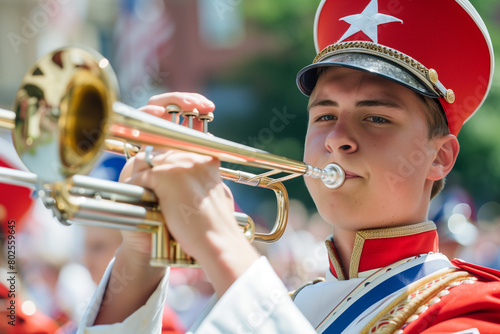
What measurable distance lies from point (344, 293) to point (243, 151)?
73cm

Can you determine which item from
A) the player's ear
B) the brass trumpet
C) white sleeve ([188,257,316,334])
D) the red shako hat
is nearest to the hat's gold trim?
the red shako hat

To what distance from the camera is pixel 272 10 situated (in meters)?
16.6

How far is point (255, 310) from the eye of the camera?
1.75m

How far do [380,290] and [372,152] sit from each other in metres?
0.46

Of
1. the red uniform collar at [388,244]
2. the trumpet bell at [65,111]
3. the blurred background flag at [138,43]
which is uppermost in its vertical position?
the blurred background flag at [138,43]

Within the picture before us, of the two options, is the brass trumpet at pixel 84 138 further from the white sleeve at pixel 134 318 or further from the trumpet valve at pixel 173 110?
the white sleeve at pixel 134 318

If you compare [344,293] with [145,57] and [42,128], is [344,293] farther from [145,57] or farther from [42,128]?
[145,57]

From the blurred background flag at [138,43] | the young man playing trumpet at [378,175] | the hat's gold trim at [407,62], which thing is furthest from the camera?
the blurred background flag at [138,43]

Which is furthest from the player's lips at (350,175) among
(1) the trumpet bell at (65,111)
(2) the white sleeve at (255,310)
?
(1) the trumpet bell at (65,111)

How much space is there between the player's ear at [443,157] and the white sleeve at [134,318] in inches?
40.6

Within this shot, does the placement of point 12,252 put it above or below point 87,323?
above

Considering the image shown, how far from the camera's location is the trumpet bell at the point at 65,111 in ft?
5.74

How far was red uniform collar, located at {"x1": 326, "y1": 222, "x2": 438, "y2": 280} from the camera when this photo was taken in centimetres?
240

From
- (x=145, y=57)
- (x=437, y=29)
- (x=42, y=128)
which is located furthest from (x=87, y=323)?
(x=145, y=57)
